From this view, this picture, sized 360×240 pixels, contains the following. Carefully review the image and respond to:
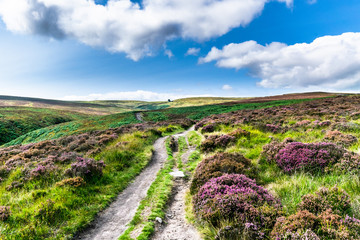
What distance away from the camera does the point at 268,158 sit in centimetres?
835

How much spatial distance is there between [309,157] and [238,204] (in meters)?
4.35

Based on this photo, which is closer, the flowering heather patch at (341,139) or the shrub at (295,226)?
the shrub at (295,226)

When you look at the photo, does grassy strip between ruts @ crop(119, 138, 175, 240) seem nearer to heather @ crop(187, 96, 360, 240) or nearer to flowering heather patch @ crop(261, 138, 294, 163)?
heather @ crop(187, 96, 360, 240)

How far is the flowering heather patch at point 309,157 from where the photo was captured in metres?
6.65

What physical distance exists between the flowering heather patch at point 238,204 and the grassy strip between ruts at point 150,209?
1522 mm

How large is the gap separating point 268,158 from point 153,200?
5.68 m

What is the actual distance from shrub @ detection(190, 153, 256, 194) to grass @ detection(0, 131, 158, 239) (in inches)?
152

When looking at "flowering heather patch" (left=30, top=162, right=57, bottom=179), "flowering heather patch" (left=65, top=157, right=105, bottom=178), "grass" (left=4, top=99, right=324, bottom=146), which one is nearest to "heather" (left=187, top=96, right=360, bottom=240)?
"flowering heather patch" (left=65, top=157, right=105, bottom=178)

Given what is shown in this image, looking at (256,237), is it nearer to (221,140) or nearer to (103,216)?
(103,216)

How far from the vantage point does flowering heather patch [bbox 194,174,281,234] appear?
4.48 metres

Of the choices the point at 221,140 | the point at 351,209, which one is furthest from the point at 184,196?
the point at 221,140

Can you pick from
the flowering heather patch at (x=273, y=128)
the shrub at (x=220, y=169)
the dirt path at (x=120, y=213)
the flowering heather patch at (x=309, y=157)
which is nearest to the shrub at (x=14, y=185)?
the dirt path at (x=120, y=213)

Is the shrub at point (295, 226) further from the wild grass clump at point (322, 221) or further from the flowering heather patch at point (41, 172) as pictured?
the flowering heather patch at point (41, 172)

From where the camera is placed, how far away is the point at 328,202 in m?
4.30
